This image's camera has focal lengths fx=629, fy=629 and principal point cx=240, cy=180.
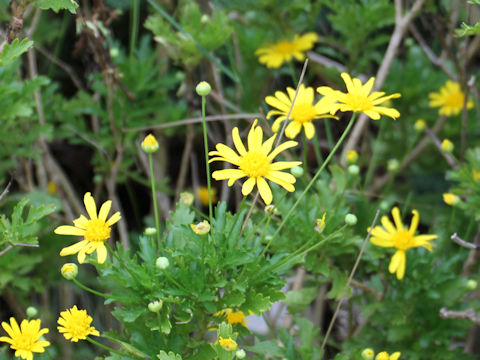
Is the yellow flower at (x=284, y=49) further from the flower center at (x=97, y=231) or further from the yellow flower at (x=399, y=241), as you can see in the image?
the flower center at (x=97, y=231)

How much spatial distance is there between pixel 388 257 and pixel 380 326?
22 cm

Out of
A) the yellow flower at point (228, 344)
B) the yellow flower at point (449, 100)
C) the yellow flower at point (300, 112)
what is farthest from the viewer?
the yellow flower at point (449, 100)

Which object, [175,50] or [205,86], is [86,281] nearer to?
[175,50]

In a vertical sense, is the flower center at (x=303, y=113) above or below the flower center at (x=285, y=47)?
above

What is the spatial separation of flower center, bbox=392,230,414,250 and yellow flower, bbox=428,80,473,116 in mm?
665

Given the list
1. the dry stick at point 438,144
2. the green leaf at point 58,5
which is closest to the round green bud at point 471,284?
the dry stick at point 438,144

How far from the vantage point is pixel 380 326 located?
1.71 meters

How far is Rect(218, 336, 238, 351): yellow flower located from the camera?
1090 mm

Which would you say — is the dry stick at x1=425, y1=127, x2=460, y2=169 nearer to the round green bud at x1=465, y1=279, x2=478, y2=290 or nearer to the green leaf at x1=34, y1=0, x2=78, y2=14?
the round green bud at x1=465, y1=279, x2=478, y2=290

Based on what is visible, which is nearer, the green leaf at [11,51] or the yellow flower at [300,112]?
the green leaf at [11,51]

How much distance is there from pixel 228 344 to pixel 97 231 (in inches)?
12.4

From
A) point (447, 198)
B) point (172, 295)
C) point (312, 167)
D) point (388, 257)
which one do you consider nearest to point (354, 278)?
point (388, 257)

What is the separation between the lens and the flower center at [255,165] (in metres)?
1.17

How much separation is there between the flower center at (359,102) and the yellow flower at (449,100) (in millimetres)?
865
